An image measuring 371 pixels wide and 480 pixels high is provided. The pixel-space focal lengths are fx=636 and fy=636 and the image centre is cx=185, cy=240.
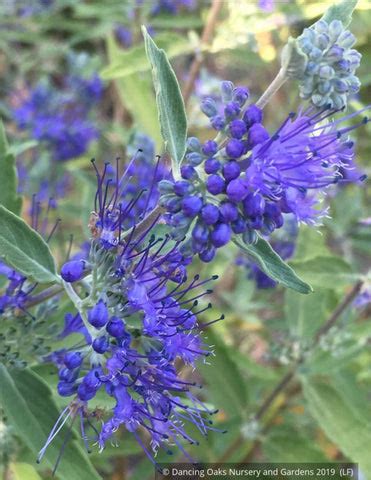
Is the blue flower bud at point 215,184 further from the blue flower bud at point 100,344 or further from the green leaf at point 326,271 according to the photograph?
the green leaf at point 326,271

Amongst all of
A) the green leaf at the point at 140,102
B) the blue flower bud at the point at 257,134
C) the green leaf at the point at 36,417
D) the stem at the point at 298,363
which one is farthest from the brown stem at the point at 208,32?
the green leaf at the point at 36,417

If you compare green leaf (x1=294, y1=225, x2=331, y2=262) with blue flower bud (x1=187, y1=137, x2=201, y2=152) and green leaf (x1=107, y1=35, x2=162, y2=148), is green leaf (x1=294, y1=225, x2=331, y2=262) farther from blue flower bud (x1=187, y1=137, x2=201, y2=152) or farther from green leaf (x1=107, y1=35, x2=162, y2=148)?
blue flower bud (x1=187, y1=137, x2=201, y2=152)

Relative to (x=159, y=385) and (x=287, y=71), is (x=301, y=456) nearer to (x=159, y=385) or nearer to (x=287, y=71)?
(x=159, y=385)

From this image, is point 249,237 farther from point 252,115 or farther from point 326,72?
point 326,72

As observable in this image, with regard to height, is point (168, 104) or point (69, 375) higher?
point (168, 104)

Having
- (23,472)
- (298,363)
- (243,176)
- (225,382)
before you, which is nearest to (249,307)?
(225,382)
